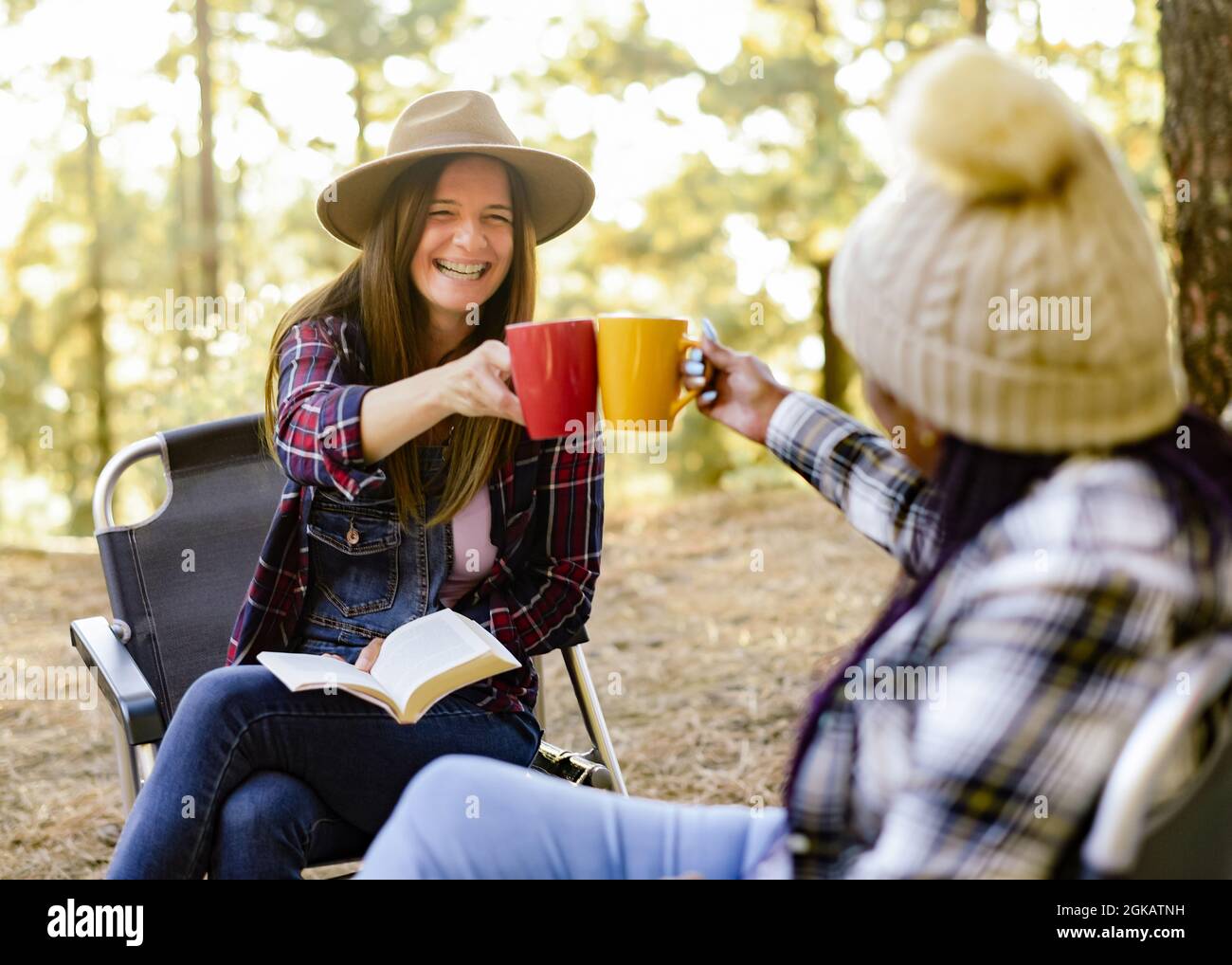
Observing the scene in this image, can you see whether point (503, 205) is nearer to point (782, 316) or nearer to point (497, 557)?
point (497, 557)

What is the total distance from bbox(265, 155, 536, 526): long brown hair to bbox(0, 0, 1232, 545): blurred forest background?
410 centimetres

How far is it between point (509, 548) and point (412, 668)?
441mm

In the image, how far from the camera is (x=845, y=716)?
1.21 m

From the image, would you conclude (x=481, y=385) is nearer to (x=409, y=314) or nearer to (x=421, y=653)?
(x=421, y=653)

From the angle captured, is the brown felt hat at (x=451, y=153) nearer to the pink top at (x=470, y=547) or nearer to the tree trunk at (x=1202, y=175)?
the pink top at (x=470, y=547)

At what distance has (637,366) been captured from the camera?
5.42 ft

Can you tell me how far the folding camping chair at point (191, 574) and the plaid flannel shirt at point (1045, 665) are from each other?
1274 millimetres

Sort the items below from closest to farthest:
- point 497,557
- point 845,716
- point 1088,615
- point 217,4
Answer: point 1088,615 → point 845,716 → point 497,557 → point 217,4

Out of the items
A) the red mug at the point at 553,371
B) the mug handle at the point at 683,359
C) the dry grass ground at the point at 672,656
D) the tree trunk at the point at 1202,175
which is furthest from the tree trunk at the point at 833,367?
the red mug at the point at 553,371

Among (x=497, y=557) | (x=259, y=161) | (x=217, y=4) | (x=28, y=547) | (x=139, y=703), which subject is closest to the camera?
(x=139, y=703)

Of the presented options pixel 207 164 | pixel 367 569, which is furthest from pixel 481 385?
pixel 207 164
